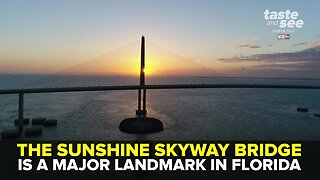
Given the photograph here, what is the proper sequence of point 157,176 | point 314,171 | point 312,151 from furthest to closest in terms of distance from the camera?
point 312,151 → point 314,171 → point 157,176

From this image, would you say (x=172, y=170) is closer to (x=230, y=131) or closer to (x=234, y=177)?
(x=234, y=177)

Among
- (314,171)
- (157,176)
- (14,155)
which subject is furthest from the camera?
(14,155)

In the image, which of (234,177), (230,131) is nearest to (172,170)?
(234,177)

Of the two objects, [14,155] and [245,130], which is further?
[245,130]

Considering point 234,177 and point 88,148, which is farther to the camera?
point 88,148

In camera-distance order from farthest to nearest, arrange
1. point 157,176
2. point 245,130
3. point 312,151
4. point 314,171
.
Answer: point 245,130, point 312,151, point 314,171, point 157,176

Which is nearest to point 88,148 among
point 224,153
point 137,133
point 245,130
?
point 137,133

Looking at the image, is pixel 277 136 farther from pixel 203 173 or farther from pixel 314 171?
pixel 203 173

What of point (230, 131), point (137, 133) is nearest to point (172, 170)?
point (137, 133)

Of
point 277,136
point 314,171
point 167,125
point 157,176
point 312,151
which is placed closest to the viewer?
point 157,176
